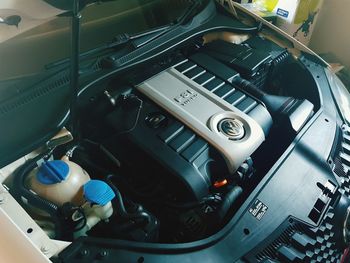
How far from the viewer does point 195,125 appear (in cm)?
88

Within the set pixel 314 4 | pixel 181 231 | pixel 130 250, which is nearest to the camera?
pixel 130 250

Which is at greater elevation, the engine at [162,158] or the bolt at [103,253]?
the engine at [162,158]

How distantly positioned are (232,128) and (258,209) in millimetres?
194

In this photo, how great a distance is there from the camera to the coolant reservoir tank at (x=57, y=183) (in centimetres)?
74

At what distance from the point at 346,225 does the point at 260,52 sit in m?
0.58

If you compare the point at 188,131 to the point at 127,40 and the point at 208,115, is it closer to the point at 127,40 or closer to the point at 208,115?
the point at 208,115

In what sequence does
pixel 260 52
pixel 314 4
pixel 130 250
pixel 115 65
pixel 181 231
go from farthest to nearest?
pixel 314 4, pixel 260 52, pixel 115 65, pixel 181 231, pixel 130 250

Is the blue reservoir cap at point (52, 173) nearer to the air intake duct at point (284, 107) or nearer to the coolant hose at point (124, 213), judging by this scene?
the coolant hose at point (124, 213)

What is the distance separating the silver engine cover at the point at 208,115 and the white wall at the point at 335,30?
1.53m

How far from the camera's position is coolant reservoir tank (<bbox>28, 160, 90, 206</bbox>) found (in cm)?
74

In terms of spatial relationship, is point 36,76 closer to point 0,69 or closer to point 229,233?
point 0,69

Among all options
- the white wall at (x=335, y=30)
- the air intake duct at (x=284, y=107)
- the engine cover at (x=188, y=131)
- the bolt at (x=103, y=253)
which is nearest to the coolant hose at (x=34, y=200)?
the bolt at (x=103, y=253)

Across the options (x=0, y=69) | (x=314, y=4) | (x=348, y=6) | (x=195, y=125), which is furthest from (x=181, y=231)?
(x=348, y=6)

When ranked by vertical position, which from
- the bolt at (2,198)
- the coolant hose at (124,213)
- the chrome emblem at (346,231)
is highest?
the bolt at (2,198)
